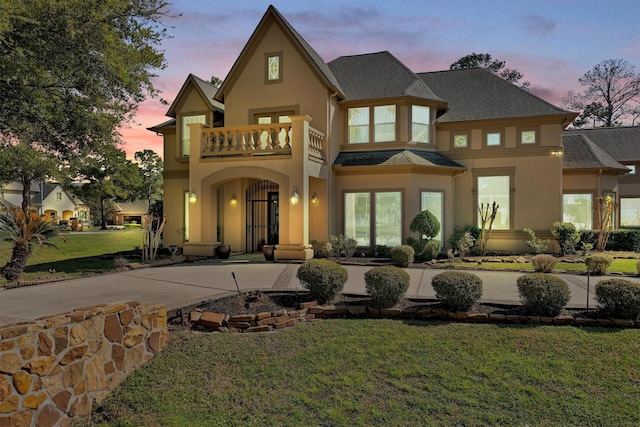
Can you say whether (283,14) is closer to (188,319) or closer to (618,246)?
(188,319)

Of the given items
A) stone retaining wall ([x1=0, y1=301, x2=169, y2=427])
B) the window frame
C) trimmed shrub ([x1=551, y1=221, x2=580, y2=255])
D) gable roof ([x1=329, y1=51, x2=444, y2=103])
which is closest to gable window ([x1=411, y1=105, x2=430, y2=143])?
gable roof ([x1=329, y1=51, x2=444, y2=103])

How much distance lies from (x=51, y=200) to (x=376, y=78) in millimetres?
53819

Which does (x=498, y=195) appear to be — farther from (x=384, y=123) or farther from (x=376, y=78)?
(x=376, y=78)

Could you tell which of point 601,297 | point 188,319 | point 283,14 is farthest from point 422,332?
point 283,14

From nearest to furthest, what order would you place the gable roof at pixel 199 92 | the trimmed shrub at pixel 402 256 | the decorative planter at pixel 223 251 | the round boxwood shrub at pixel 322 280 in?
the round boxwood shrub at pixel 322 280, the trimmed shrub at pixel 402 256, the decorative planter at pixel 223 251, the gable roof at pixel 199 92

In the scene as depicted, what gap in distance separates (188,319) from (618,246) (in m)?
17.9

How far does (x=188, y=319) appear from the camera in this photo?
6.73 m

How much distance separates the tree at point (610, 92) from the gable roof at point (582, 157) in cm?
2172

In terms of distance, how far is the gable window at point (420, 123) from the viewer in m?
16.7

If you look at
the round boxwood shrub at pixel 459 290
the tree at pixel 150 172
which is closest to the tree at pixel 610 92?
the round boxwood shrub at pixel 459 290

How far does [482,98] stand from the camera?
58.0ft

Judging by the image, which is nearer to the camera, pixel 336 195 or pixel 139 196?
pixel 336 195

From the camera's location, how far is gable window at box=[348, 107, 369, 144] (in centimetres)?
1688

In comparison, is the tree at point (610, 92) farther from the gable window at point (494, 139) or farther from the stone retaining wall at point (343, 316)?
the stone retaining wall at point (343, 316)
